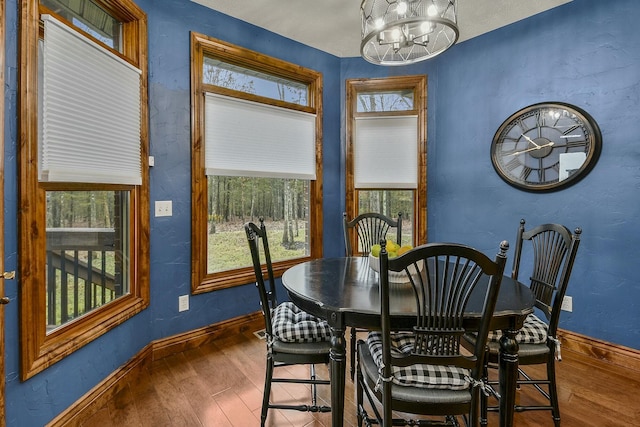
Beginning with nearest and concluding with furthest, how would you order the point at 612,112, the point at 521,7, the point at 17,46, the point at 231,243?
1. the point at 17,46
2. the point at 612,112
3. the point at 521,7
4. the point at 231,243

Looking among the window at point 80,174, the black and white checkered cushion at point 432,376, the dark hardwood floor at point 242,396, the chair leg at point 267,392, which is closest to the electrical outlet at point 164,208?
the window at point 80,174

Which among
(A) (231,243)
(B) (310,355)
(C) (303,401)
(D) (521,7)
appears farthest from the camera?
(A) (231,243)

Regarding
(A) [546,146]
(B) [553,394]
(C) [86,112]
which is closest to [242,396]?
(B) [553,394]

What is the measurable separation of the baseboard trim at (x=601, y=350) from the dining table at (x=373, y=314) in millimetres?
1521

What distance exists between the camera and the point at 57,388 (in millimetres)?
1663

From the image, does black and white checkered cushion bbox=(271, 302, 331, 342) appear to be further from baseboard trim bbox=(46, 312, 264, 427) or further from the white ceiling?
the white ceiling

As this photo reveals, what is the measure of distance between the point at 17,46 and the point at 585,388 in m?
3.72

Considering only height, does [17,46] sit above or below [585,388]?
above

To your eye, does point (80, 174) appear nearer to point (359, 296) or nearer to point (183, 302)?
point (183, 302)

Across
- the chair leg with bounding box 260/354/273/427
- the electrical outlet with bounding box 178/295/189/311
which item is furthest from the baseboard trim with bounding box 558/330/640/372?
the electrical outlet with bounding box 178/295/189/311

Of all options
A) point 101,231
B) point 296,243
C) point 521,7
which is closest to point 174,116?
point 101,231

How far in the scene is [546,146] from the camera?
2803mm

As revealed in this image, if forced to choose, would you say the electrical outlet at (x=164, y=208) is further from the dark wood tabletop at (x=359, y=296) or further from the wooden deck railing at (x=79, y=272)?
the dark wood tabletop at (x=359, y=296)

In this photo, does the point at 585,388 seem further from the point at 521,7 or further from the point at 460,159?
the point at 521,7
